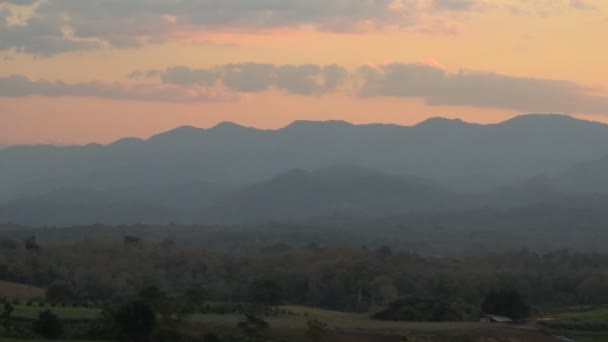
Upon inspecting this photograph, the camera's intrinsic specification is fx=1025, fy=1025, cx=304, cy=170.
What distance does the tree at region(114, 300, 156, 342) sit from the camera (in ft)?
Answer: 122

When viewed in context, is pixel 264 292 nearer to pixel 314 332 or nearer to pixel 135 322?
pixel 314 332

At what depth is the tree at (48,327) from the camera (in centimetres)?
3625

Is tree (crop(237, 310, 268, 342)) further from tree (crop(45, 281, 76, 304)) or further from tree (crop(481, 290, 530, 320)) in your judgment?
tree (crop(481, 290, 530, 320))

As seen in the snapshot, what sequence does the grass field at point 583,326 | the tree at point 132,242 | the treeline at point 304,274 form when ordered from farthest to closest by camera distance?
1. the tree at point 132,242
2. the treeline at point 304,274
3. the grass field at point 583,326

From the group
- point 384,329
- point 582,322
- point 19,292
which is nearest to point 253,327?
point 384,329

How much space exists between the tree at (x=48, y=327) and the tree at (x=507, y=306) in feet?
86.5

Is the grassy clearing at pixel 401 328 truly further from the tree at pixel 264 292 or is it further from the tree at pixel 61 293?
the tree at pixel 264 292

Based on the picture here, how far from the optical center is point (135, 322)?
3709 centimetres

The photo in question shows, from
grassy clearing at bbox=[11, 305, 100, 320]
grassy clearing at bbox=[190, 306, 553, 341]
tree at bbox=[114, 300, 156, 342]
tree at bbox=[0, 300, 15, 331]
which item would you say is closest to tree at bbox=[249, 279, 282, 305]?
grassy clearing at bbox=[190, 306, 553, 341]

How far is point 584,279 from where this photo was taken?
8850cm

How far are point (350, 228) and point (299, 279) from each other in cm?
10010

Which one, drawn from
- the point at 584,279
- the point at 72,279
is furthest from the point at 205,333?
the point at 584,279

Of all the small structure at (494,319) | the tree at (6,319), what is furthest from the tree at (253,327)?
the small structure at (494,319)

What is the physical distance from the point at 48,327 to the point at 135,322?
120 inches
